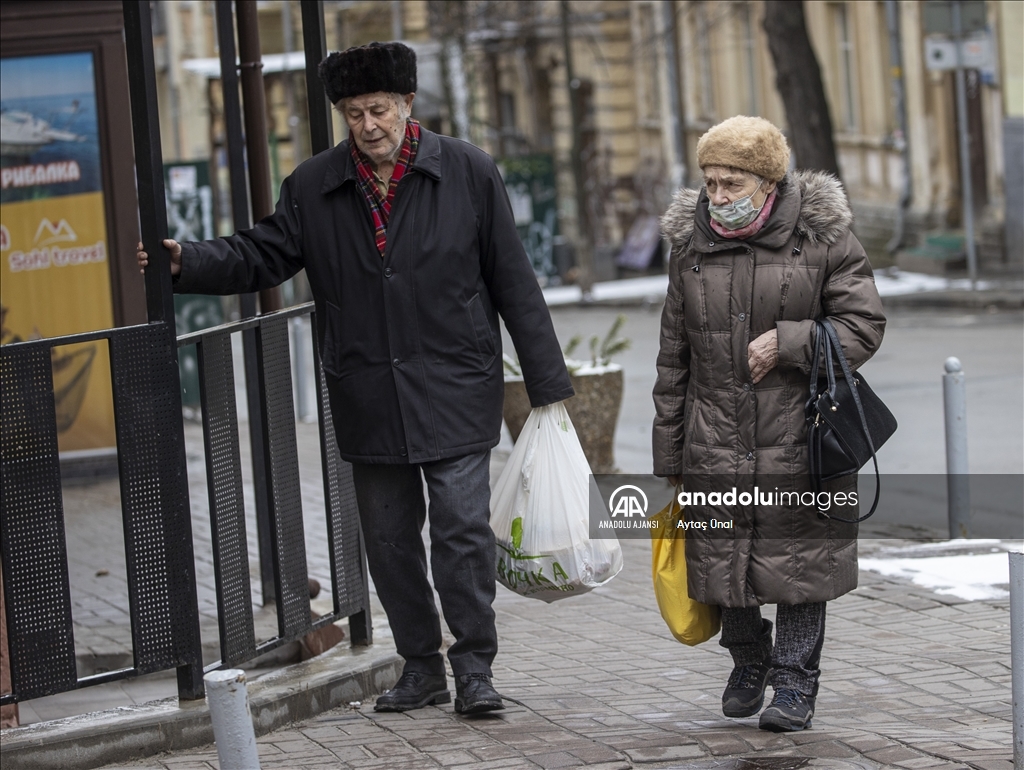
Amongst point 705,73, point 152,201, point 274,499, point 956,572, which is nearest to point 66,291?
point 274,499

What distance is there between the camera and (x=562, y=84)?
3725 cm

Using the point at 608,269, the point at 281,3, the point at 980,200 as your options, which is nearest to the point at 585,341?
the point at 980,200

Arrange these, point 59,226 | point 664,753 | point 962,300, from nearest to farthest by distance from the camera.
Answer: point 664,753
point 59,226
point 962,300

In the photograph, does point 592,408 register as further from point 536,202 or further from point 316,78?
point 536,202

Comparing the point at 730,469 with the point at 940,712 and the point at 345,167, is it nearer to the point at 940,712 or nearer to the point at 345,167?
the point at 940,712

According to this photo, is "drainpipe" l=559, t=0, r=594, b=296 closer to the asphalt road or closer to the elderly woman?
the asphalt road

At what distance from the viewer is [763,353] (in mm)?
4379

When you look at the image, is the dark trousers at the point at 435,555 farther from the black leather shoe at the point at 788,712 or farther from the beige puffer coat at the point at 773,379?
the black leather shoe at the point at 788,712

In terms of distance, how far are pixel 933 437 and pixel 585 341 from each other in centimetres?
845

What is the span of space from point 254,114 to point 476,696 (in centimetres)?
270

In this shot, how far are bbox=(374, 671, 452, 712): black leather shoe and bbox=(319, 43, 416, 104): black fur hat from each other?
5.67 feet

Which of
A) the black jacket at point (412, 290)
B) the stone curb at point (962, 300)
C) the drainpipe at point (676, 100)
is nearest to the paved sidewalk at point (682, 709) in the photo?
the black jacket at point (412, 290)

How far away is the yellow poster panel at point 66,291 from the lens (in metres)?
10.2

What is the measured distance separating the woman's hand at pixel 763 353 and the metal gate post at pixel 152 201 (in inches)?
63.2
